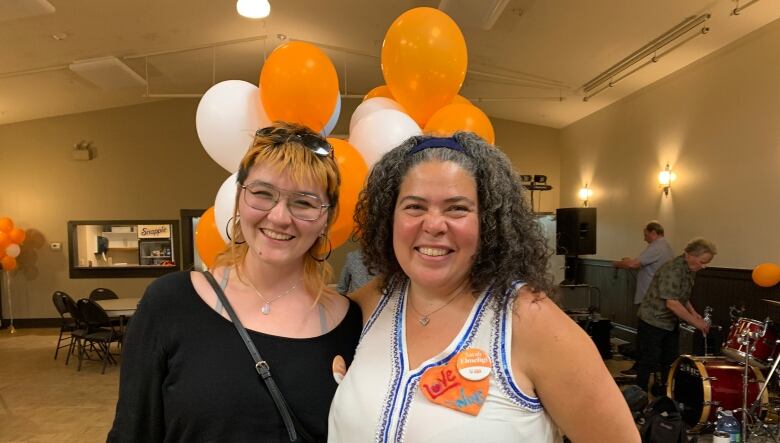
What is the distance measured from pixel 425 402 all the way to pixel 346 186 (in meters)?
1.04

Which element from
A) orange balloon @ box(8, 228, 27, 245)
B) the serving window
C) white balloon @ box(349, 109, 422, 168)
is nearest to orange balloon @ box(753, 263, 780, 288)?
white balloon @ box(349, 109, 422, 168)

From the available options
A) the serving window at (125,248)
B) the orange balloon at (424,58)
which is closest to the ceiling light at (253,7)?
the orange balloon at (424,58)

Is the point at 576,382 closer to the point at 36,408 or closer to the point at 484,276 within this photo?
the point at 484,276

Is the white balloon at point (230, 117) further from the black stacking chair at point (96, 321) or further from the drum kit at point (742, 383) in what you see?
the black stacking chair at point (96, 321)

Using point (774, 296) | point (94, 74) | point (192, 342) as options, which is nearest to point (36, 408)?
point (94, 74)

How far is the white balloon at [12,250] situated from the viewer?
8.01 meters

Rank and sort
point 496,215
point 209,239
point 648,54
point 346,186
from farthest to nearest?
point 648,54 < point 209,239 < point 346,186 < point 496,215

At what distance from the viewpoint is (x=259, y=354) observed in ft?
3.82

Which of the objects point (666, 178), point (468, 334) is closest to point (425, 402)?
point (468, 334)

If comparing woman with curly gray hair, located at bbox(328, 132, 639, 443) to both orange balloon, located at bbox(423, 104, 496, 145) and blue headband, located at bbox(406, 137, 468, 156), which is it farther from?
orange balloon, located at bbox(423, 104, 496, 145)

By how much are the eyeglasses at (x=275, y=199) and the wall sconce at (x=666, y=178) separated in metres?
6.23

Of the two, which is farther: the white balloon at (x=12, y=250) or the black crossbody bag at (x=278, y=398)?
the white balloon at (x=12, y=250)

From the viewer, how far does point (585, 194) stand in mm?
8664

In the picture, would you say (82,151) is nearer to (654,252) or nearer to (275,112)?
(275,112)
